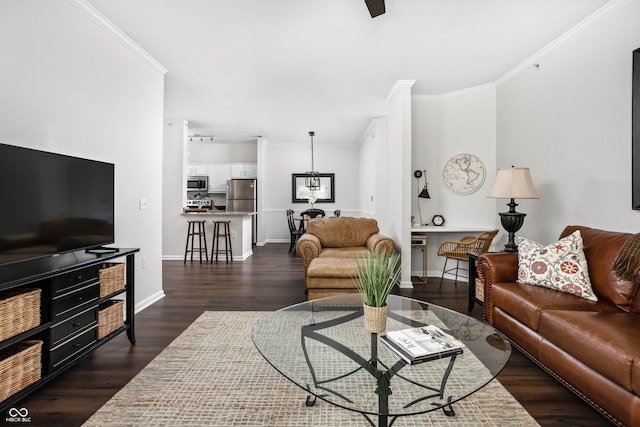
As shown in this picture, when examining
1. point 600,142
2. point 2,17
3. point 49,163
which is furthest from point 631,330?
point 2,17

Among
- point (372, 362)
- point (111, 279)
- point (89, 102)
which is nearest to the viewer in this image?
point (372, 362)

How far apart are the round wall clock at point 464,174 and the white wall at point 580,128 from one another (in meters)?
0.59

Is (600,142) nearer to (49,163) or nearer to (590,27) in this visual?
(590,27)

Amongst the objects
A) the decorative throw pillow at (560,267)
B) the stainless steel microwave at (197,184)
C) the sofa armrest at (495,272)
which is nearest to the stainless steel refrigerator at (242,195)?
the stainless steel microwave at (197,184)

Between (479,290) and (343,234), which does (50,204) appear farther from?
(479,290)

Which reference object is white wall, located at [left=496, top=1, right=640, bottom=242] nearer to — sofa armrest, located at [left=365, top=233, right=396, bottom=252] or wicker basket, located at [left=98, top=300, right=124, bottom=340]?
sofa armrest, located at [left=365, top=233, right=396, bottom=252]

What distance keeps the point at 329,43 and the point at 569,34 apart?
2.29 meters

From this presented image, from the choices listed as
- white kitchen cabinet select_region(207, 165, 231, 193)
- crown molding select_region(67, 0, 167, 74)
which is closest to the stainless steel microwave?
white kitchen cabinet select_region(207, 165, 231, 193)

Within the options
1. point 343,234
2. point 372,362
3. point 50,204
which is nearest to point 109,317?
point 50,204

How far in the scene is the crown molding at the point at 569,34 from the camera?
2645mm

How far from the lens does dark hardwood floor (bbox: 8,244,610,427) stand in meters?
1.78

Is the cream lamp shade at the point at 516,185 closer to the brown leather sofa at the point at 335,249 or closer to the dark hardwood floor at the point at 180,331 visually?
the dark hardwood floor at the point at 180,331

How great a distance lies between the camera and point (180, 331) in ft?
9.46

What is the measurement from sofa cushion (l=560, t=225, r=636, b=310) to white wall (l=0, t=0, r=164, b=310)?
4.01m
